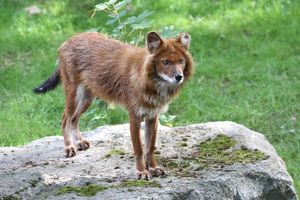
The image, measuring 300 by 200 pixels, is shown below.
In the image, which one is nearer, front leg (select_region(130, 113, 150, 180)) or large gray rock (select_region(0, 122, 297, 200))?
large gray rock (select_region(0, 122, 297, 200))

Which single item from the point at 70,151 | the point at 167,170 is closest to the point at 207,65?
the point at 70,151

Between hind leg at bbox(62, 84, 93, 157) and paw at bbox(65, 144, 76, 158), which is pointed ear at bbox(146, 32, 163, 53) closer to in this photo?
hind leg at bbox(62, 84, 93, 157)

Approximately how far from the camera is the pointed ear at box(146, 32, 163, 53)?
19.8ft

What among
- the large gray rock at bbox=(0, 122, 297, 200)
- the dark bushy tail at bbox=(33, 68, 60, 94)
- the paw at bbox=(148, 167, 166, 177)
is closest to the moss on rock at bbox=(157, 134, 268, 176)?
the large gray rock at bbox=(0, 122, 297, 200)

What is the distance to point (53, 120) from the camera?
10195mm

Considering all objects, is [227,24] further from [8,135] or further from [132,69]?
[132,69]

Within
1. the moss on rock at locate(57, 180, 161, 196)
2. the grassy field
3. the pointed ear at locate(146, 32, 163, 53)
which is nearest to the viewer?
the moss on rock at locate(57, 180, 161, 196)

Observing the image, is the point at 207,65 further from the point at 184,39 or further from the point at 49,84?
the point at 184,39

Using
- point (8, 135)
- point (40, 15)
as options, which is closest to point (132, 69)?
point (8, 135)

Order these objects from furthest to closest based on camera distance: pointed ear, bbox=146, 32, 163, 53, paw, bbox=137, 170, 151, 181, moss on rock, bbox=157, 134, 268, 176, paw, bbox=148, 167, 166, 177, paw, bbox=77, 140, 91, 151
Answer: paw, bbox=77, 140, 91, 151
moss on rock, bbox=157, 134, 268, 176
paw, bbox=148, 167, 166, 177
paw, bbox=137, 170, 151, 181
pointed ear, bbox=146, 32, 163, 53

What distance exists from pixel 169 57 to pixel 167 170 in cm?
111

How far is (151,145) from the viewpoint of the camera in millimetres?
6477

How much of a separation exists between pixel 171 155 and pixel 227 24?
6.31m

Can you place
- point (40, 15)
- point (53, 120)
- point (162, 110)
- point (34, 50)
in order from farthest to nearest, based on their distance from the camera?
point (40, 15) < point (34, 50) < point (53, 120) < point (162, 110)
